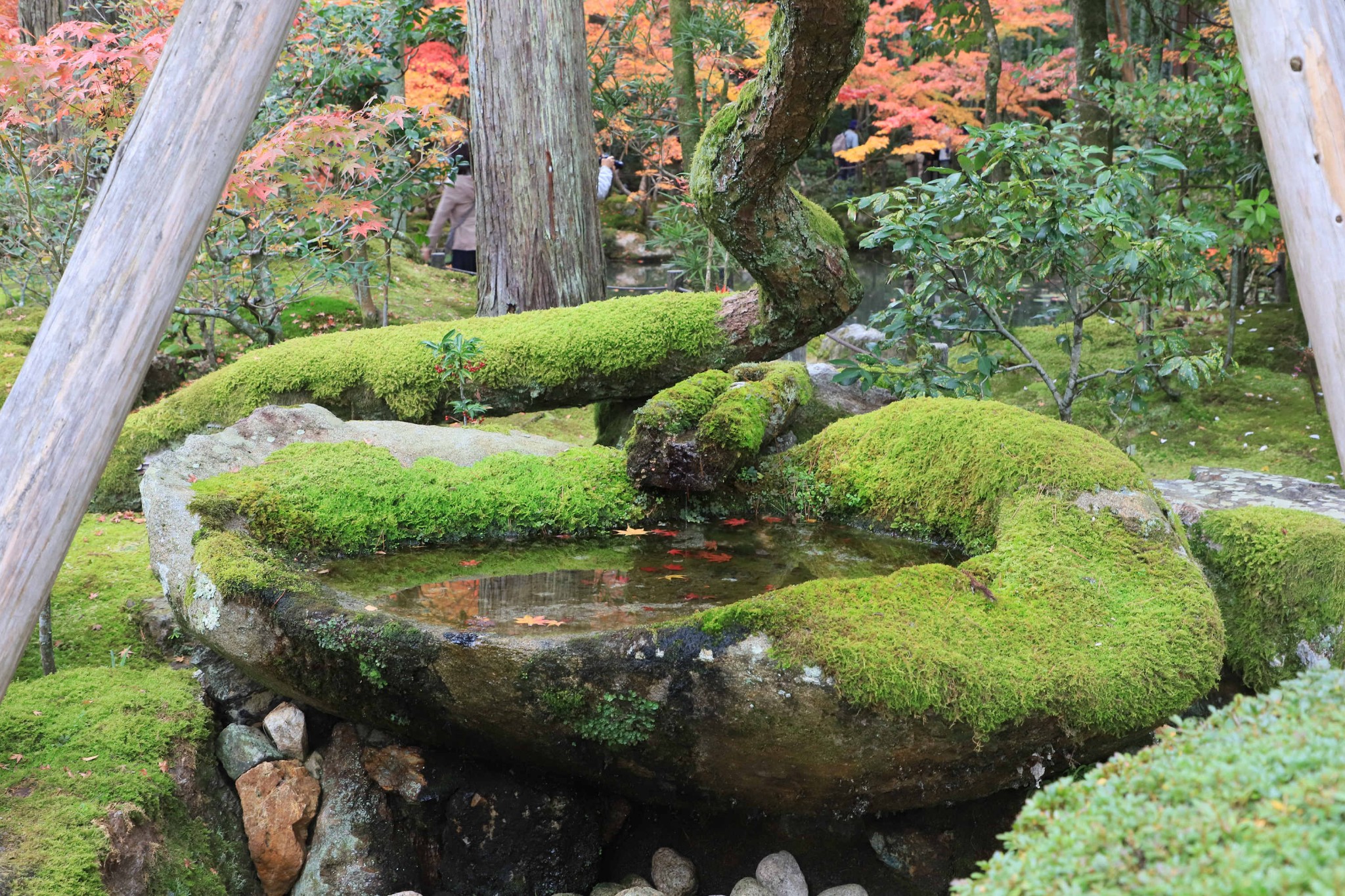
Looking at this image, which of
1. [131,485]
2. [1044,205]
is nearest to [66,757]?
[131,485]

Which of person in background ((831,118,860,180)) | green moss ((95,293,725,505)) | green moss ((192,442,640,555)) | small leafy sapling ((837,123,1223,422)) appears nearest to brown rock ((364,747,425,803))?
green moss ((192,442,640,555))

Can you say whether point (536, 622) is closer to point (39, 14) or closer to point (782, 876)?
point (782, 876)

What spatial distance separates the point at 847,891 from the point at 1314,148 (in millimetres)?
2430

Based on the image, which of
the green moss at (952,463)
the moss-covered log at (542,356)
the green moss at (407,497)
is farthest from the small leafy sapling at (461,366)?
the green moss at (952,463)

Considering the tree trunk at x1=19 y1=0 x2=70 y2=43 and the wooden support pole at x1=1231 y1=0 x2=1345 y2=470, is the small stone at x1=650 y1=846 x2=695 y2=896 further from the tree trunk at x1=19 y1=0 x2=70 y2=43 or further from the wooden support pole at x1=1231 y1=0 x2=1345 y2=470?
the tree trunk at x1=19 y1=0 x2=70 y2=43

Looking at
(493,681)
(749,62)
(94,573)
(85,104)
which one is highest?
(749,62)

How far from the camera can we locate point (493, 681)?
2775 mm

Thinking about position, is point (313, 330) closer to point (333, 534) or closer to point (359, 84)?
point (359, 84)

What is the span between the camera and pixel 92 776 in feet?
9.52

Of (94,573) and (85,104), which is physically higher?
(85,104)

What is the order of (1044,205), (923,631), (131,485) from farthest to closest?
(131,485) → (1044,205) → (923,631)

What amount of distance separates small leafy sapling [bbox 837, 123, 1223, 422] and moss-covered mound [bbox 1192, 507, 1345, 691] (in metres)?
1.72

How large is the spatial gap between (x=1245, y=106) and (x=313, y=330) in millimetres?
7773

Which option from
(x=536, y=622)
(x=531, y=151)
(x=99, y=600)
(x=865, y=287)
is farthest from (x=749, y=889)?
(x=865, y=287)
